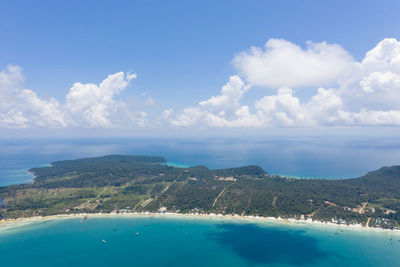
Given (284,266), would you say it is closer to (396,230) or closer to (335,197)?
(396,230)

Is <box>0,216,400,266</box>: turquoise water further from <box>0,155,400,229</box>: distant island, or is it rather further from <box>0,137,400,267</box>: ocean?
<box>0,155,400,229</box>: distant island

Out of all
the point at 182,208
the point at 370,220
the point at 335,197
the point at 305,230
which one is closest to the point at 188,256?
the point at 182,208

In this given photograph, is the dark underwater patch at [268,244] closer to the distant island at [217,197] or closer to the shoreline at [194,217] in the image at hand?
the shoreline at [194,217]

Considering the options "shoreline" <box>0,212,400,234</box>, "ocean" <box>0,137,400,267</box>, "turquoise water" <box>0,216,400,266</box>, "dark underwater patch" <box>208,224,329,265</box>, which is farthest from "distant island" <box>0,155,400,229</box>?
"dark underwater patch" <box>208,224,329,265</box>

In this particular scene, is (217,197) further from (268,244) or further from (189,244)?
(268,244)

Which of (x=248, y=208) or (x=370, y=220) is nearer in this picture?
(x=370, y=220)

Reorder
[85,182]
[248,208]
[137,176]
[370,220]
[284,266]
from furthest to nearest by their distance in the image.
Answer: [137,176], [85,182], [248,208], [370,220], [284,266]

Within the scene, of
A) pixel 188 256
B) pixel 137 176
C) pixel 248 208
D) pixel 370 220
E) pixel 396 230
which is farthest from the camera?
pixel 137 176
